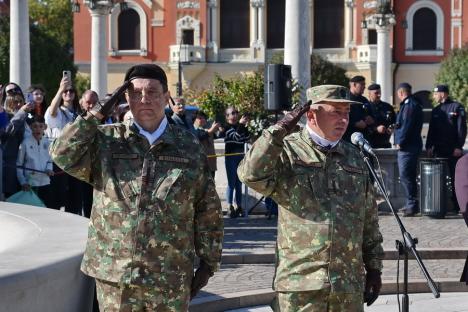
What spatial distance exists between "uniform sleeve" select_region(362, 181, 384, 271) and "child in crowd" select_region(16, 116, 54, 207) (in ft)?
23.8

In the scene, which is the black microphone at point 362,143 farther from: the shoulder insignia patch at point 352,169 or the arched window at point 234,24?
the arched window at point 234,24

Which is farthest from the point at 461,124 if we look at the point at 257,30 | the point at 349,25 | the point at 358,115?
the point at 257,30

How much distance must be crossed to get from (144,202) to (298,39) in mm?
14550

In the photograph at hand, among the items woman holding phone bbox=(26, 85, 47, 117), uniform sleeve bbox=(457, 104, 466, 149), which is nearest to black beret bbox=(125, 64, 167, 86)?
woman holding phone bbox=(26, 85, 47, 117)

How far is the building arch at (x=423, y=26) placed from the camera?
66.8m

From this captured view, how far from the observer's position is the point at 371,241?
6.46 meters

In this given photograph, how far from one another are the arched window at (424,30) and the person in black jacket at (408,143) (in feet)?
166

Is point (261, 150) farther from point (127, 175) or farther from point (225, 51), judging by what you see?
point (225, 51)

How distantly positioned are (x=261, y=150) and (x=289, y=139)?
0.46 metres

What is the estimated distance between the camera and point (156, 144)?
5.79 m

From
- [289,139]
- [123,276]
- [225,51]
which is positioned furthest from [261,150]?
[225,51]

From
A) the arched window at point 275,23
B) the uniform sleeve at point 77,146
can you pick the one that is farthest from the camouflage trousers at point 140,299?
the arched window at point 275,23

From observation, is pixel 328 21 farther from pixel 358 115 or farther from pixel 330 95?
pixel 330 95

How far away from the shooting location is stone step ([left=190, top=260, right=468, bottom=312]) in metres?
10.6
